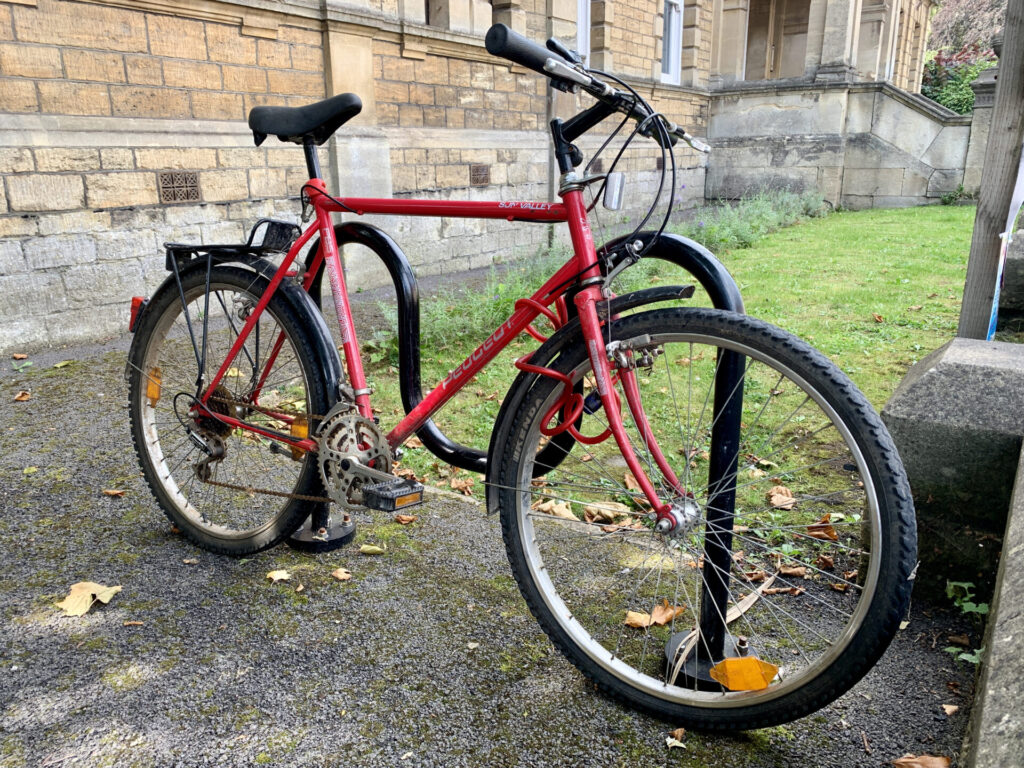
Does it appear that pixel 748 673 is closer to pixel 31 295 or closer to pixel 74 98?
pixel 31 295

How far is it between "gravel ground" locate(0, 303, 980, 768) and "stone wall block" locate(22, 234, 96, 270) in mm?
3127

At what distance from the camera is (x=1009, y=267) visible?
391cm

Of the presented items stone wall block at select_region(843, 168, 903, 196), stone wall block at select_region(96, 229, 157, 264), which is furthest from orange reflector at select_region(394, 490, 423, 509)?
stone wall block at select_region(843, 168, 903, 196)

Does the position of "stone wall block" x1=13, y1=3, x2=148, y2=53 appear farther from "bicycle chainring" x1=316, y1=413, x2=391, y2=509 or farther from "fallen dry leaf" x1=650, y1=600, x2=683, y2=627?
"fallen dry leaf" x1=650, y1=600, x2=683, y2=627

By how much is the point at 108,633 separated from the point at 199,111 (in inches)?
210

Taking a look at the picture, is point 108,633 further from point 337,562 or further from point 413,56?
point 413,56

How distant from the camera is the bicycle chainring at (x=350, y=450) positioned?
2.33 m

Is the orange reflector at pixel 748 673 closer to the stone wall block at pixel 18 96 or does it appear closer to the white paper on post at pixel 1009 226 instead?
the white paper on post at pixel 1009 226

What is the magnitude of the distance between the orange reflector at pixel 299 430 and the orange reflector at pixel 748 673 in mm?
1418

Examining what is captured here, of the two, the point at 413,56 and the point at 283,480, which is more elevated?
the point at 413,56

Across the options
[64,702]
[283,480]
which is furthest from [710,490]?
[283,480]

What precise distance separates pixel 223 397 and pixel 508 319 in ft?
3.86

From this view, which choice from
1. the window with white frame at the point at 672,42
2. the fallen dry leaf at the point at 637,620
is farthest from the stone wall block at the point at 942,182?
the fallen dry leaf at the point at 637,620

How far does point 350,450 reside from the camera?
233 centimetres
